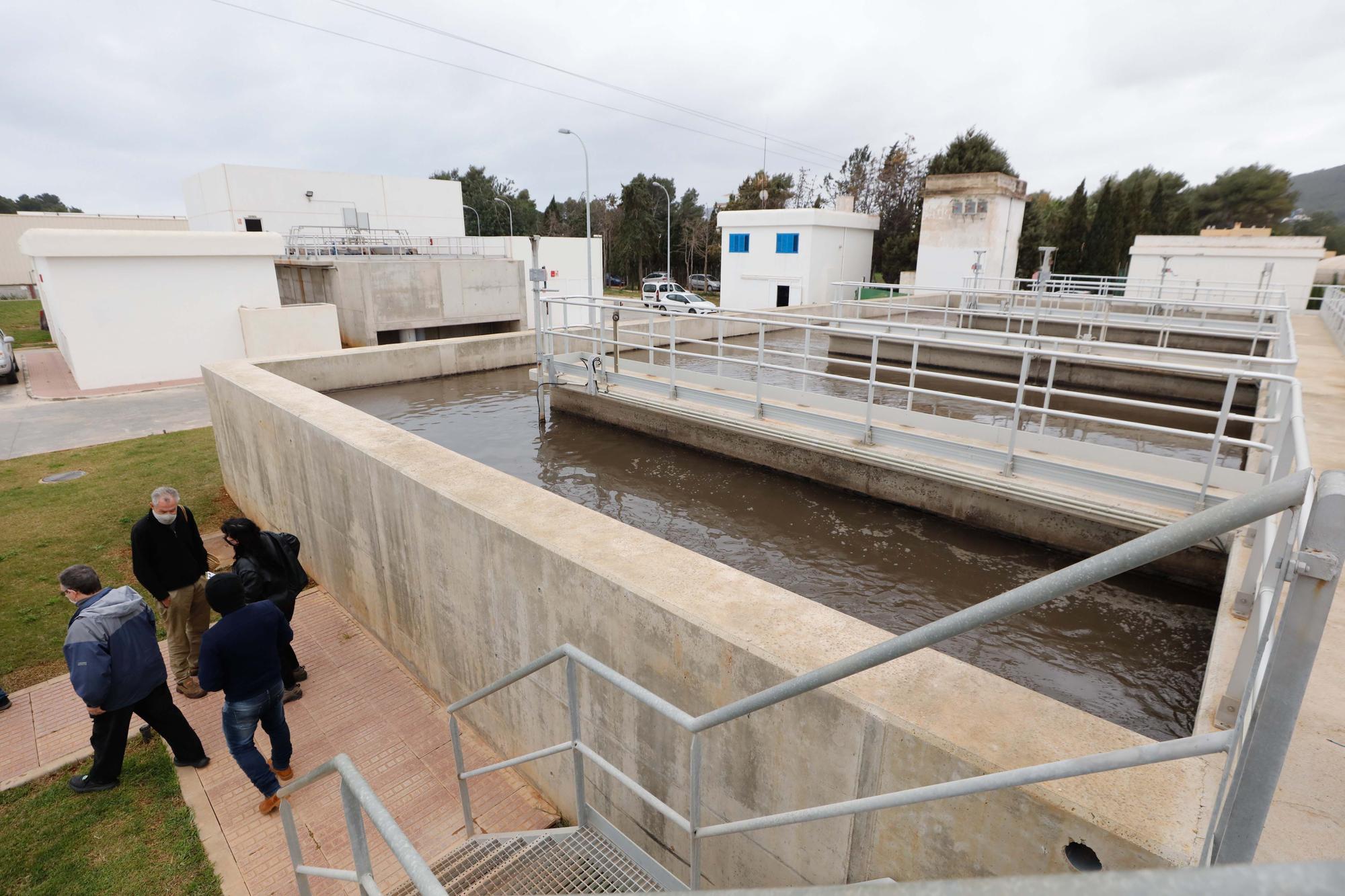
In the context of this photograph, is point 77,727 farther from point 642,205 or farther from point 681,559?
point 642,205

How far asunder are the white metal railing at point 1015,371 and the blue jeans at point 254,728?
17.4 ft

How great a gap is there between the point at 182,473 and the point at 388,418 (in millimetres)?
3510

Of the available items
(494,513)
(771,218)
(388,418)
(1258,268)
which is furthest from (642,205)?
(494,513)

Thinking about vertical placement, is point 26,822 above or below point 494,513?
below

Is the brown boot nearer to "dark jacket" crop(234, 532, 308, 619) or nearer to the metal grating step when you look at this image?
"dark jacket" crop(234, 532, 308, 619)

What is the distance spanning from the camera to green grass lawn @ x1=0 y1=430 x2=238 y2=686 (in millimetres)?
6797

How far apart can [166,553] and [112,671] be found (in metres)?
1.29

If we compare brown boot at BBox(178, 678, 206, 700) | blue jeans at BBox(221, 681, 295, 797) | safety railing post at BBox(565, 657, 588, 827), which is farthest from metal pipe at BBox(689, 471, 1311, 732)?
brown boot at BBox(178, 678, 206, 700)

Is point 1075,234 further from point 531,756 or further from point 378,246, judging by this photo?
point 531,756

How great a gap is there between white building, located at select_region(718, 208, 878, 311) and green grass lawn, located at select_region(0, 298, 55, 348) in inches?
1105

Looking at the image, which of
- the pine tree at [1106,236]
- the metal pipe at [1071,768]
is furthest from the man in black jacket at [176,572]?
the pine tree at [1106,236]

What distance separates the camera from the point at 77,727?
5633mm

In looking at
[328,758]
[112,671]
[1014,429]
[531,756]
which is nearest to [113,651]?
[112,671]

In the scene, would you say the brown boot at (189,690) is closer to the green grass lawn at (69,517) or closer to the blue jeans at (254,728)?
the green grass lawn at (69,517)
